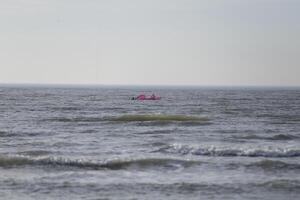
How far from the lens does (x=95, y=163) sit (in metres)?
20.5

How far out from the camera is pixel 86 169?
19484mm

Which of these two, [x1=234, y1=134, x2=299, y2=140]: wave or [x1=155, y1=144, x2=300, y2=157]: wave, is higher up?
[x1=155, y1=144, x2=300, y2=157]: wave

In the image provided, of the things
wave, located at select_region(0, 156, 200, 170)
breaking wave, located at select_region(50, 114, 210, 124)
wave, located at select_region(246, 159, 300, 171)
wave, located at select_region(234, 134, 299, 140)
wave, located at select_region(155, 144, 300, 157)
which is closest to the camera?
wave, located at select_region(246, 159, 300, 171)

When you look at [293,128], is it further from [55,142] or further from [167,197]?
[167,197]

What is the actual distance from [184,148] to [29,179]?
9061 millimetres

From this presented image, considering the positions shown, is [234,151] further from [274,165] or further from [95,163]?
[95,163]

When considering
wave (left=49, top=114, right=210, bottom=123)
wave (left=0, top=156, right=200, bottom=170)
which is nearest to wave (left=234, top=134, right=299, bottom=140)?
wave (left=0, top=156, right=200, bottom=170)

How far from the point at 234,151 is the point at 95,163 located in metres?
6.59

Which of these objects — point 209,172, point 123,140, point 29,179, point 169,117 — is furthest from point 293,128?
point 29,179

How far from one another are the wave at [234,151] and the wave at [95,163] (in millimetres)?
2860

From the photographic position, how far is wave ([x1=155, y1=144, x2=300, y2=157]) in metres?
23.2

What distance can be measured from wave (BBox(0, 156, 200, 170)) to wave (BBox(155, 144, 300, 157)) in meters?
2.86

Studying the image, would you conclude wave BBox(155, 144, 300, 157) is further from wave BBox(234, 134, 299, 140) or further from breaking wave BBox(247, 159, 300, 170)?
wave BBox(234, 134, 299, 140)

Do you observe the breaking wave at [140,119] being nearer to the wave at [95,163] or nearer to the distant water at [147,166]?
the distant water at [147,166]
